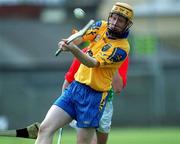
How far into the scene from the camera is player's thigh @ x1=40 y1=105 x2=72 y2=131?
11758 mm

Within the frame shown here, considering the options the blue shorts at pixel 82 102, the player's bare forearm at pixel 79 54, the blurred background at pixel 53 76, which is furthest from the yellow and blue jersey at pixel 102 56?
the blurred background at pixel 53 76

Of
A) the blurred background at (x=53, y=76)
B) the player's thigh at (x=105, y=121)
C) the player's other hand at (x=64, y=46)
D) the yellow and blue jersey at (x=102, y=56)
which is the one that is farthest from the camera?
the blurred background at (x=53, y=76)

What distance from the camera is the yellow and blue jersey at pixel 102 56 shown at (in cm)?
1196

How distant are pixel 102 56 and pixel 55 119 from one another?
94 cm

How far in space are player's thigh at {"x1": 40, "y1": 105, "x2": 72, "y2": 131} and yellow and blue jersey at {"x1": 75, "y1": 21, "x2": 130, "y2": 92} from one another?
46 cm

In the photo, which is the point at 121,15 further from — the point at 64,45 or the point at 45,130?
the point at 45,130

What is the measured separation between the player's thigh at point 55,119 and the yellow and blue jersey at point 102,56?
46 centimetres

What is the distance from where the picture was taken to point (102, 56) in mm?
11922

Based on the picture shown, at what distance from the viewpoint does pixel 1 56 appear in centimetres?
3494

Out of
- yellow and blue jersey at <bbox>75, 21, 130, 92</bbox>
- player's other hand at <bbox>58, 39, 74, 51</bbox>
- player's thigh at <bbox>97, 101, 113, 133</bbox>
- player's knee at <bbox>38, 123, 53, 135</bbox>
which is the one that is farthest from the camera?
player's thigh at <bbox>97, 101, 113, 133</bbox>

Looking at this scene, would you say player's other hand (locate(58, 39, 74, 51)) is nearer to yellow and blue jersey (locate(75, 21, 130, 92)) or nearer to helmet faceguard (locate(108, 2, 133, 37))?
yellow and blue jersey (locate(75, 21, 130, 92))

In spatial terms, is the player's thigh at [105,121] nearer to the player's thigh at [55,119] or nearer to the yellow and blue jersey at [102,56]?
the yellow and blue jersey at [102,56]

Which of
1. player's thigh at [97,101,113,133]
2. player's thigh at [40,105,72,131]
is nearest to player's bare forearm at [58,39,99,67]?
player's thigh at [40,105,72,131]

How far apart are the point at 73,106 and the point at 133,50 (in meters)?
22.5
